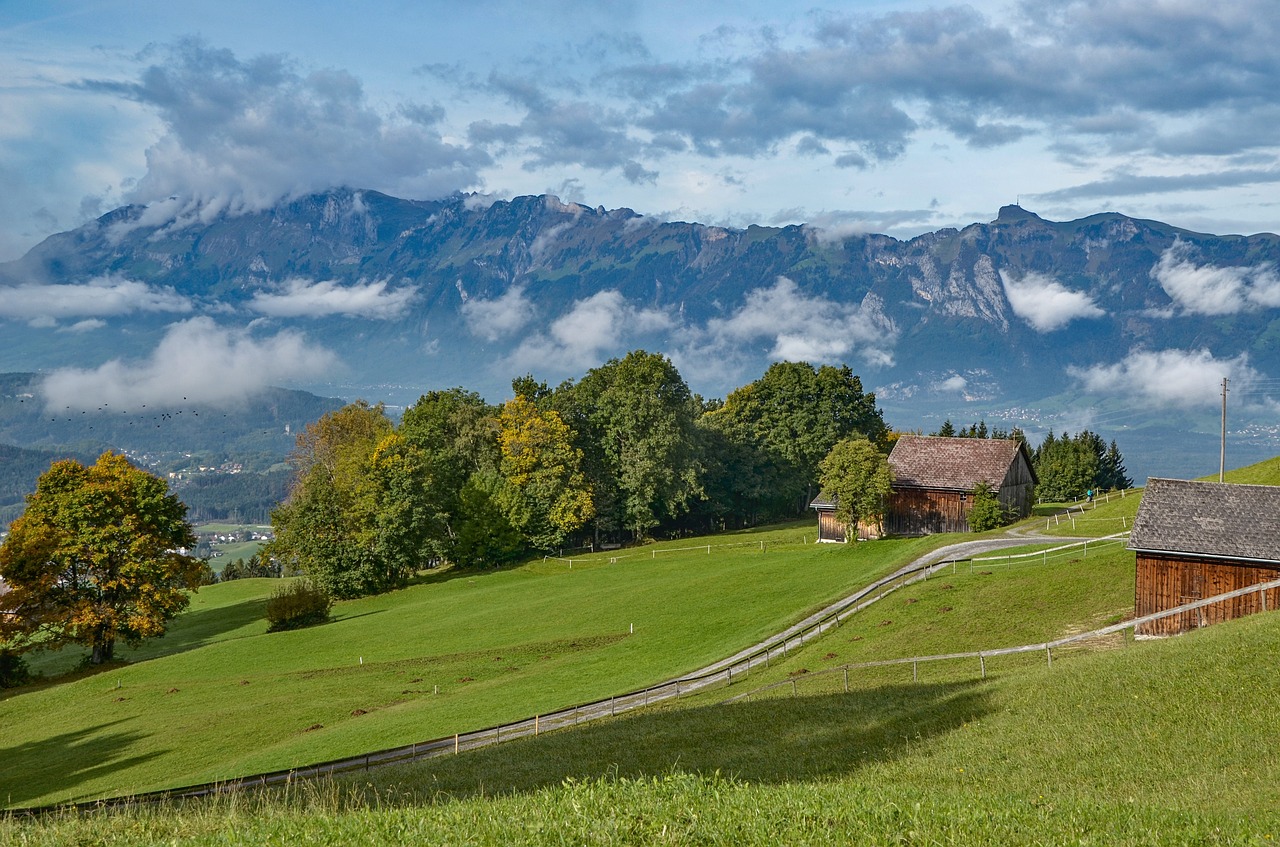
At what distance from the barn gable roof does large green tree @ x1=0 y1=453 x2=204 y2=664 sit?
5522 cm

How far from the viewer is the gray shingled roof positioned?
3691 centimetres

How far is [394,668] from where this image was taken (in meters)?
49.3

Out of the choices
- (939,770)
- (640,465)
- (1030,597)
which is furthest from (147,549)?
(939,770)

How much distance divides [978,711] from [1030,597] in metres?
19.4

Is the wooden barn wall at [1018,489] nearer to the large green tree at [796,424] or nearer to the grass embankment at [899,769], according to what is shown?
the large green tree at [796,424]

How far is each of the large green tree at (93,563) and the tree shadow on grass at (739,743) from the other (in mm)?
42419

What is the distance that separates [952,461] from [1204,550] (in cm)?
4190

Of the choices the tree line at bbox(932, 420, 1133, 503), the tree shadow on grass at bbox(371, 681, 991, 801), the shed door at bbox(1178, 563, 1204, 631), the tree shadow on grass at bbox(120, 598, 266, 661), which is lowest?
the tree shadow on grass at bbox(120, 598, 266, 661)

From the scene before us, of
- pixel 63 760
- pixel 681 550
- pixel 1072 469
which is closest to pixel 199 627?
pixel 63 760

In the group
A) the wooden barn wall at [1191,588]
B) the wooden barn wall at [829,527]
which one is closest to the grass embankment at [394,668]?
the wooden barn wall at [829,527]

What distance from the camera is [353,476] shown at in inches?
3305

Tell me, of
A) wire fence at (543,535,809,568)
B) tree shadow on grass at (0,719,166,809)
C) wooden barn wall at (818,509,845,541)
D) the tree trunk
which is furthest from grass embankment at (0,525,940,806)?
wooden barn wall at (818,509,845,541)

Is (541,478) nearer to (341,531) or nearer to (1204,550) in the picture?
(341,531)

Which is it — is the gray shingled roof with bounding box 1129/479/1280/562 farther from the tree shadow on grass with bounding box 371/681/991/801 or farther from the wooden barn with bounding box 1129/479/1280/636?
the tree shadow on grass with bounding box 371/681/991/801
